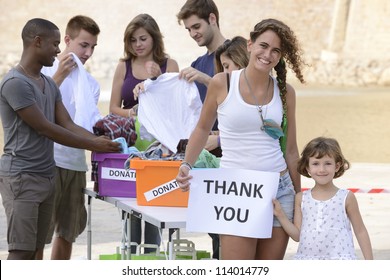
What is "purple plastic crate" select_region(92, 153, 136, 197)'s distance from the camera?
20.7 feet

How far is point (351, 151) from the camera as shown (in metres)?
21.0

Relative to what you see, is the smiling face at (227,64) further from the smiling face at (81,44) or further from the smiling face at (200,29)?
the smiling face at (81,44)

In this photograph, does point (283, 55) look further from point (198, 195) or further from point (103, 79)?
point (103, 79)

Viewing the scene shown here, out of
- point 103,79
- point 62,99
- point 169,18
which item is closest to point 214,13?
point 62,99

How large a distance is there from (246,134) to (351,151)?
52.7 feet

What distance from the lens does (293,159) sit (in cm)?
535

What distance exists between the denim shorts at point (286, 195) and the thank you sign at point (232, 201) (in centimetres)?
8

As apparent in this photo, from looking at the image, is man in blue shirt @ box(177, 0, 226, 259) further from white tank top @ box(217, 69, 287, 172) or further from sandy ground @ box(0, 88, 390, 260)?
white tank top @ box(217, 69, 287, 172)

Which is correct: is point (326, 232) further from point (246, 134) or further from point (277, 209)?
point (246, 134)

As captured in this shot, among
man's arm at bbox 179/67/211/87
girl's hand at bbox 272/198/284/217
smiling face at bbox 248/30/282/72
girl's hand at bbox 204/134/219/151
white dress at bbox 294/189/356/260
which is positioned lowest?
white dress at bbox 294/189/356/260

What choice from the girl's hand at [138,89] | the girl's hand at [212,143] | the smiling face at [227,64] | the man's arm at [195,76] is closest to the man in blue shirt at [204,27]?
the man's arm at [195,76]

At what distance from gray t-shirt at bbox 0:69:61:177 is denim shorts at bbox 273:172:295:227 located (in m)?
1.27

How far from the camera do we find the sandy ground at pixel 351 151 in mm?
9016

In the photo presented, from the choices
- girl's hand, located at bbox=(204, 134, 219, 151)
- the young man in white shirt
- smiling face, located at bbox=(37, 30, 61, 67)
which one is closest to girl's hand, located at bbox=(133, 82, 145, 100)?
the young man in white shirt
